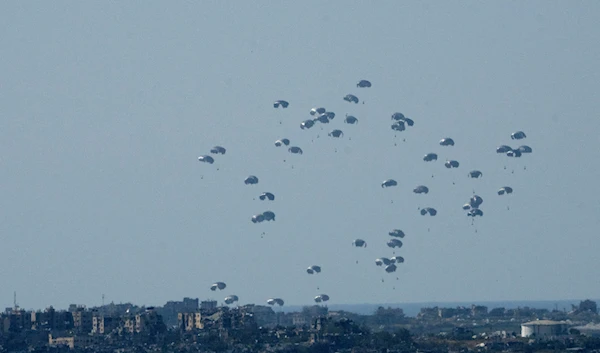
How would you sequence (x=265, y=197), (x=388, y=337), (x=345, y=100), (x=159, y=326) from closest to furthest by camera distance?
(x=345, y=100) → (x=265, y=197) → (x=388, y=337) → (x=159, y=326)

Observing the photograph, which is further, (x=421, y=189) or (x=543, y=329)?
(x=543, y=329)

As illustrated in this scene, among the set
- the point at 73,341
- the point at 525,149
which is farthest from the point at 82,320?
the point at 525,149

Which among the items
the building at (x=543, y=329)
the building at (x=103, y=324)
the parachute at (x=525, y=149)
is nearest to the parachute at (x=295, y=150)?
the parachute at (x=525, y=149)

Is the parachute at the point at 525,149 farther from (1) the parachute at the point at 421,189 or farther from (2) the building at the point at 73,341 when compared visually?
(2) the building at the point at 73,341

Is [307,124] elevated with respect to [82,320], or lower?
elevated

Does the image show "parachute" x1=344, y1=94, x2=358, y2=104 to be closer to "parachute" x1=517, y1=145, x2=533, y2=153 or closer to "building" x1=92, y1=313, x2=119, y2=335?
"parachute" x1=517, y1=145, x2=533, y2=153

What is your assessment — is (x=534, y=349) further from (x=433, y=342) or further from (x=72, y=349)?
(x=72, y=349)

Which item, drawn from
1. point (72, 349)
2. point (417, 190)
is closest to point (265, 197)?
point (417, 190)

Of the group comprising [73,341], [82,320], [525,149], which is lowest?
[73,341]

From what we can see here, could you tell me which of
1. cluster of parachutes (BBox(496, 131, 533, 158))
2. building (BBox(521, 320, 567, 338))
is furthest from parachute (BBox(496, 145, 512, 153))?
building (BBox(521, 320, 567, 338))

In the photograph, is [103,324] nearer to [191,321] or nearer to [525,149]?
[191,321]

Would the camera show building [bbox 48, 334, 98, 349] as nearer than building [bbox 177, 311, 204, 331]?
Yes
